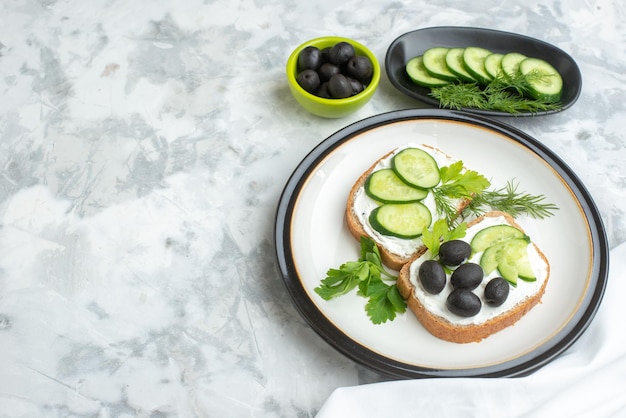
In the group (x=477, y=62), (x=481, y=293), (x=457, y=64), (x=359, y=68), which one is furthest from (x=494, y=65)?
(x=481, y=293)

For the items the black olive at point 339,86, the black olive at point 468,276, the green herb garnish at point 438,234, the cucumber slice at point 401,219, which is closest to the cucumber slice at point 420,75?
the black olive at point 339,86

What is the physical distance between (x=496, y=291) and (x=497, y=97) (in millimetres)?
1168

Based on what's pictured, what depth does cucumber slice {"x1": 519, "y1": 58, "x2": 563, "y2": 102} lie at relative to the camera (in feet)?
10.3

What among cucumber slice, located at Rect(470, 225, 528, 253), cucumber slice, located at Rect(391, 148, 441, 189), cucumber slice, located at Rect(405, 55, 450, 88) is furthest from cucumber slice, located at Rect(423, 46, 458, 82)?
cucumber slice, located at Rect(470, 225, 528, 253)

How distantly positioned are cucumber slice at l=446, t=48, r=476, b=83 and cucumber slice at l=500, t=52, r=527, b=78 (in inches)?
6.8

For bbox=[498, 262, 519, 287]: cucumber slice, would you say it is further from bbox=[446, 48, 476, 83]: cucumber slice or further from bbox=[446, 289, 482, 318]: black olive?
bbox=[446, 48, 476, 83]: cucumber slice

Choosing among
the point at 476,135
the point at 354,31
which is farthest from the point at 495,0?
the point at 476,135

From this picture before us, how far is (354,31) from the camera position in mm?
3605

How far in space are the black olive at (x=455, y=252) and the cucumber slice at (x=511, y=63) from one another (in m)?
1.14

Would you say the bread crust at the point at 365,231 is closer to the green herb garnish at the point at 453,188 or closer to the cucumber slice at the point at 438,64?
the green herb garnish at the point at 453,188

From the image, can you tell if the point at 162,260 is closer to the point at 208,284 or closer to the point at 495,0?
the point at 208,284

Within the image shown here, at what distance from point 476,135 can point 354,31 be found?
1.02 metres

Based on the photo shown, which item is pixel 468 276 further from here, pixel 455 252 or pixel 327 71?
pixel 327 71

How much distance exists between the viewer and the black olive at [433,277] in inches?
94.3
